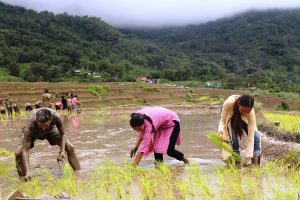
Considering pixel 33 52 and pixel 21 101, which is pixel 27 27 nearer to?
pixel 33 52

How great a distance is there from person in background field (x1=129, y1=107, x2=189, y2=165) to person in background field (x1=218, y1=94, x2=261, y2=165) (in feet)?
2.21

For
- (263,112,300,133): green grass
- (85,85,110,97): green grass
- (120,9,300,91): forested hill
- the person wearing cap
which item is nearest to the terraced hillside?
(85,85,110,97): green grass

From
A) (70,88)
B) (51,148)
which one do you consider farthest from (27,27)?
(51,148)

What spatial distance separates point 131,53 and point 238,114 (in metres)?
94.0

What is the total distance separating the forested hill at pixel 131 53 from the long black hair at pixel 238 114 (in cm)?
4131

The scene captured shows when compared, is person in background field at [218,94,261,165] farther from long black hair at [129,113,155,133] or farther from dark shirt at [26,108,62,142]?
dark shirt at [26,108,62,142]

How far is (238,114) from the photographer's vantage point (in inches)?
225

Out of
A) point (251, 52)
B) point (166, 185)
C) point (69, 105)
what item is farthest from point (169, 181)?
point (251, 52)

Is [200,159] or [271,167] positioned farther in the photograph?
[200,159]

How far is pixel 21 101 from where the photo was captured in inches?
1053

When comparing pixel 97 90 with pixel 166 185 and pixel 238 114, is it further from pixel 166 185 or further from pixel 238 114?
pixel 166 185

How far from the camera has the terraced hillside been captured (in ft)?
94.9

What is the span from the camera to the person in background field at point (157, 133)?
18.2ft

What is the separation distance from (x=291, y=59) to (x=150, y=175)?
9787 cm
